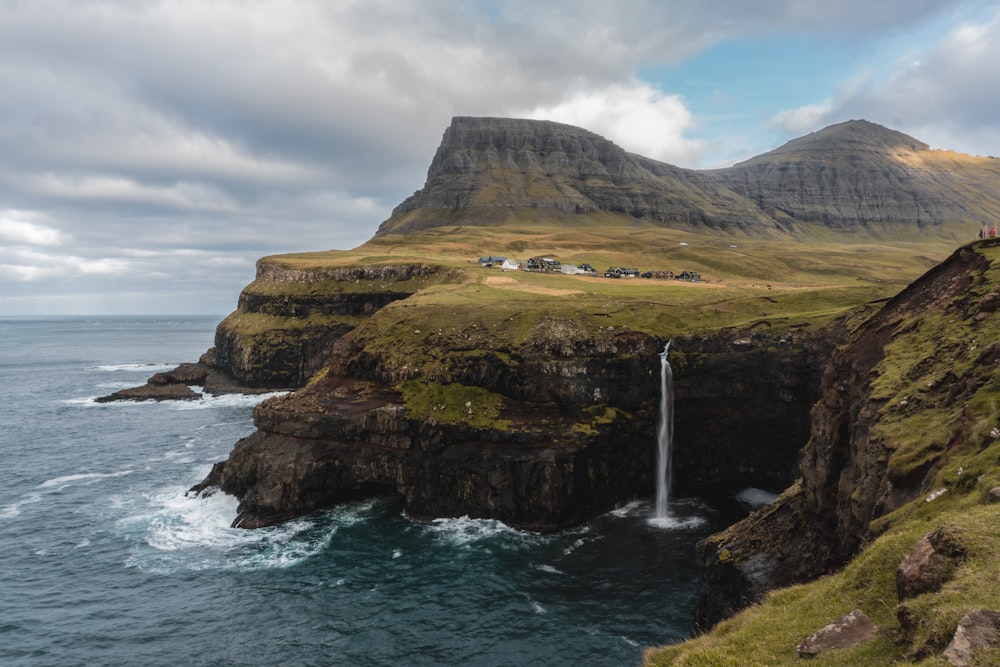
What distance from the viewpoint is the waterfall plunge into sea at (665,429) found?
57.4 meters

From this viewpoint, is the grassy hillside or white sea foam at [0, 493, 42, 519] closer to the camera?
white sea foam at [0, 493, 42, 519]

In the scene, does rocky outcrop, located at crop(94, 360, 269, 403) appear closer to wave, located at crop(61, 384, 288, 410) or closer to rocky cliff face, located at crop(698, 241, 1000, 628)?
wave, located at crop(61, 384, 288, 410)

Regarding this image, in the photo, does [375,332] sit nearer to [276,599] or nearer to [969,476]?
[276,599]

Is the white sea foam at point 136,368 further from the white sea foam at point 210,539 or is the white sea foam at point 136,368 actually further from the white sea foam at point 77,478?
the white sea foam at point 210,539

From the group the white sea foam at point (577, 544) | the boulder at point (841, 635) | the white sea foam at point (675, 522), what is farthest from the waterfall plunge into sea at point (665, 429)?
the boulder at point (841, 635)

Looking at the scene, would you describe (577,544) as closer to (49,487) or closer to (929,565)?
(929,565)

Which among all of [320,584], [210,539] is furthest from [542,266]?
[320,584]

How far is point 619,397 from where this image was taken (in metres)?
58.5

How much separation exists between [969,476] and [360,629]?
3441 cm

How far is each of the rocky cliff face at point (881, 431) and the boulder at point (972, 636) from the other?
323 inches

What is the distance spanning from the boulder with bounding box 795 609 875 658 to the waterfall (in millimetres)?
43477

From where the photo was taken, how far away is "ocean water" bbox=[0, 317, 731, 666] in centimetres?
3409

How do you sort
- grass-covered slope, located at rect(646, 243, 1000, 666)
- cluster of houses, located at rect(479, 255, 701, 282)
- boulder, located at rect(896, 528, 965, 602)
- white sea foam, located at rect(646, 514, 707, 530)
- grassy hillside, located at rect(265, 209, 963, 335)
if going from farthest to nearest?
cluster of houses, located at rect(479, 255, 701, 282), grassy hillside, located at rect(265, 209, 963, 335), white sea foam, located at rect(646, 514, 707, 530), boulder, located at rect(896, 528, 965, 602), grass-covered slope, located at rect(646, 243, 1000, 666)

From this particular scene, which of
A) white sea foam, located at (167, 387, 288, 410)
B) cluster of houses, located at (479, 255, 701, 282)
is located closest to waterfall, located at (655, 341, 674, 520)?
cluster of houses, located at (479, 255, 701, 282)
